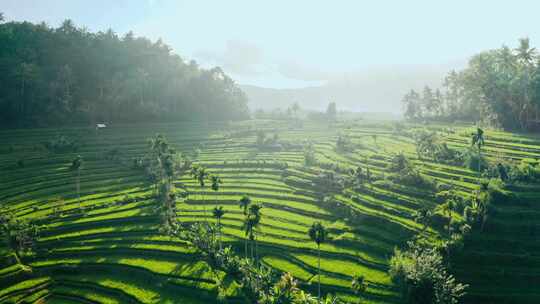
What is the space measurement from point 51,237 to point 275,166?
39527 millimetres

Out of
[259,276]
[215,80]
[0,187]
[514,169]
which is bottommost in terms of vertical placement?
[259,276]

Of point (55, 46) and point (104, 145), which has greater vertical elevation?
point (55, 46)

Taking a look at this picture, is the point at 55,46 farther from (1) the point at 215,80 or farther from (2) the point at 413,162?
(2) the point at 413,162

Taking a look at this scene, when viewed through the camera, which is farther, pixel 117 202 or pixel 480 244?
pixel 117 202

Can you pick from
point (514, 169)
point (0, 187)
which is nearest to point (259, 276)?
point (514, 169)

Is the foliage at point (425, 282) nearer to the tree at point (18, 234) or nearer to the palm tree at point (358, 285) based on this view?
the palm tree at point (358, 285)

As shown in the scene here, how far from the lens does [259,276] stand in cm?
3806

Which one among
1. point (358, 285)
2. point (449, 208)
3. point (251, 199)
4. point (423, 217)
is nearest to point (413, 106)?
point (251, 199)

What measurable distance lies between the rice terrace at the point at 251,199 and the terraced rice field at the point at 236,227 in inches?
8.5

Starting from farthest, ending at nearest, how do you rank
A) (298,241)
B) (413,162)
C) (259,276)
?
1. (413,162)
2. (298,241)
3. (259,276)

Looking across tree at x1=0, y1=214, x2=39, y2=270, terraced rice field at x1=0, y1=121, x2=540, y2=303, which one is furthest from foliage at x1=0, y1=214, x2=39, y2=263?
terraced rice field at x1=0, y1=121, x2=540, y2=303

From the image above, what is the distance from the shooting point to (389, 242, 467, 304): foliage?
34625mm

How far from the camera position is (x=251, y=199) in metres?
59.6

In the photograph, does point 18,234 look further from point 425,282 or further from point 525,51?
point 525,51
